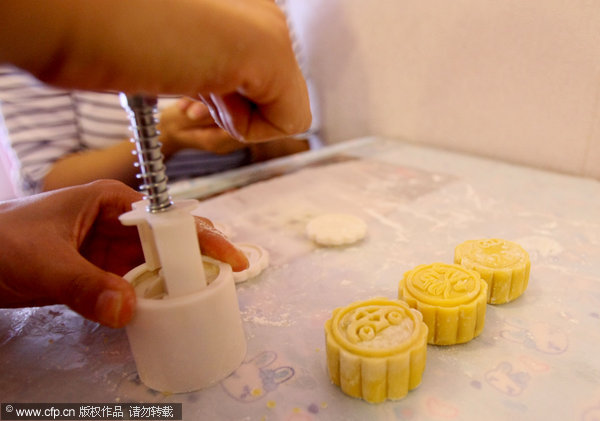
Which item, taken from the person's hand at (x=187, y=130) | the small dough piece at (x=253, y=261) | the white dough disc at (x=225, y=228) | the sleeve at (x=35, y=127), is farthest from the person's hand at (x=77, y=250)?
the sleeve at (x=35, y=127)

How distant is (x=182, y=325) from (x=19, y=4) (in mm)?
300

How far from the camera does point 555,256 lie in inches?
26.8

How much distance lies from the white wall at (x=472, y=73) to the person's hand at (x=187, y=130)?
0.50m

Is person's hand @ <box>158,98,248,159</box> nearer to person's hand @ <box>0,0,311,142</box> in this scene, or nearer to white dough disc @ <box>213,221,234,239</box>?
white dough disc @ <box>213,221,234,239</box>

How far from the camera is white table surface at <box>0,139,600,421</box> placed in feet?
1.46

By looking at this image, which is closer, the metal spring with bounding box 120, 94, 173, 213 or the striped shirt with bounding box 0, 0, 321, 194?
the metal spring with bounding box 120, 94, 173, 213

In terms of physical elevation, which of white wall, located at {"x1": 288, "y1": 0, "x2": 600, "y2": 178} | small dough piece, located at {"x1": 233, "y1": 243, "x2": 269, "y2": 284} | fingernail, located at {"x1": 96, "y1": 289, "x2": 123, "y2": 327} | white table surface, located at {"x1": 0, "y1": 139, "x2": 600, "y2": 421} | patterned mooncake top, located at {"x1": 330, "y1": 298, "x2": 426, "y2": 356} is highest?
white wall, located at {"x1": 288, "y1": 0, "x2": 600, "y2": 178}

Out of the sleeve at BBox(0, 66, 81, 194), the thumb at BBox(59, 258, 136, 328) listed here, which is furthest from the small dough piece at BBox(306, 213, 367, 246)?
the sleeve at BBox(0, 66, 81, 194)

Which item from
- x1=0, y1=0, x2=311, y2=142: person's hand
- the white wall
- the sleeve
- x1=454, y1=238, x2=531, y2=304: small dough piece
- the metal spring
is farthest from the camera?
the sleeve

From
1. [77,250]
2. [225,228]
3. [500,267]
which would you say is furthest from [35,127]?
[500,267]

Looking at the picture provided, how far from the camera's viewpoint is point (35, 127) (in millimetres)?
1178

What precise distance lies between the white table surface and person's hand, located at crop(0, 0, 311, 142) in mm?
302

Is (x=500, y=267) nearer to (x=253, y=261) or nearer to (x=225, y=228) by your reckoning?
(x=253, y=261)

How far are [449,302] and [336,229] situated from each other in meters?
0.30
